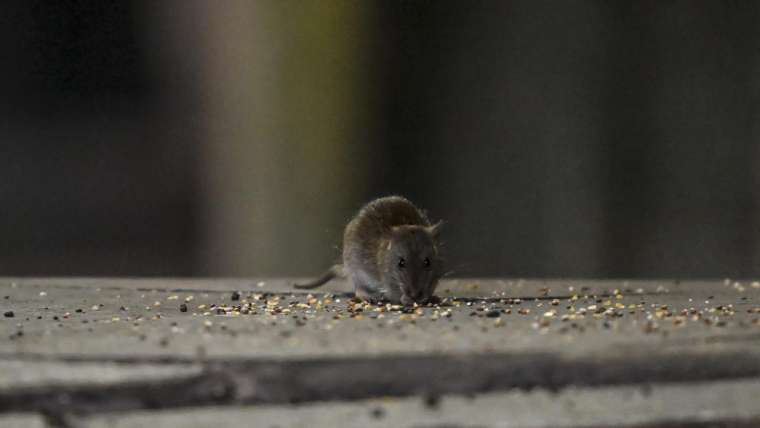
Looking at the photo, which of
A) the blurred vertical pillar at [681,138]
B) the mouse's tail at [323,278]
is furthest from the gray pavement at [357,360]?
the blurred vertical pillar at [681,138]

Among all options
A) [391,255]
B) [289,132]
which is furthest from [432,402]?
[289,132]

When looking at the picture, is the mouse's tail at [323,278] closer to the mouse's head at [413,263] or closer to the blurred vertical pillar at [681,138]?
the mouse's head at [413,263]

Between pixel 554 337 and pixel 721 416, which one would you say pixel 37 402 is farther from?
pixel 721 416

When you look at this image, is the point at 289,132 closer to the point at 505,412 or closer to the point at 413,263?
the point at 413,263

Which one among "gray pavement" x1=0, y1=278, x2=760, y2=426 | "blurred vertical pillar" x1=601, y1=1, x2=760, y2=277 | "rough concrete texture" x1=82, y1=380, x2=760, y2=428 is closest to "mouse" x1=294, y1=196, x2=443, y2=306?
"gray pavement" x1=0, y1=278, x2=760, y2=426

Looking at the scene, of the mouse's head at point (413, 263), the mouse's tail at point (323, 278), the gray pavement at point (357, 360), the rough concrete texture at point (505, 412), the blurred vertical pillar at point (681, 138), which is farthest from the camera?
the blurred vertical pillar at point (681, 138)

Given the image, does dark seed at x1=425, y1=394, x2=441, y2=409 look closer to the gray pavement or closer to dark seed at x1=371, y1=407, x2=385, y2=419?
the gray pavement

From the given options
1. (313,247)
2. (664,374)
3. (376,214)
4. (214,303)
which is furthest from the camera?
(313,247)

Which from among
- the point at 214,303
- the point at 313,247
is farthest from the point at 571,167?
the point at 214,303
